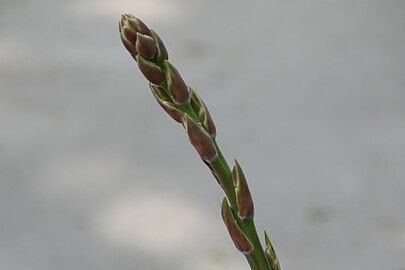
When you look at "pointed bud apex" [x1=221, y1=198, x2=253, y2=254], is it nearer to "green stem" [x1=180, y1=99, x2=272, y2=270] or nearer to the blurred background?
"green stem" [x1=180, y1=99, x2=272, y2=270]

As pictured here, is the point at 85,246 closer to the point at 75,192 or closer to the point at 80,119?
the point at 75,192

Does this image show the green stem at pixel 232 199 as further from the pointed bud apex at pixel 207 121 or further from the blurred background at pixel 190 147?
the blurred background at pixel 190 147

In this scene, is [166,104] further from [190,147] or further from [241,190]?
[190,147]

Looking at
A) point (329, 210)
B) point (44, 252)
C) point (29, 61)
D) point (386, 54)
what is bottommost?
point (44, 252)

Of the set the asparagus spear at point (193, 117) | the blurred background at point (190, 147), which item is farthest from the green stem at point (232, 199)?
the blurred background at point (190, 147)

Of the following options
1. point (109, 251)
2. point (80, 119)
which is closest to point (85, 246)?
point (109, 251)

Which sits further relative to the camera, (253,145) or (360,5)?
(360,5)

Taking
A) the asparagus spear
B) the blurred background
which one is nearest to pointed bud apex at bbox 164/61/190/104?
the asparagus spear
